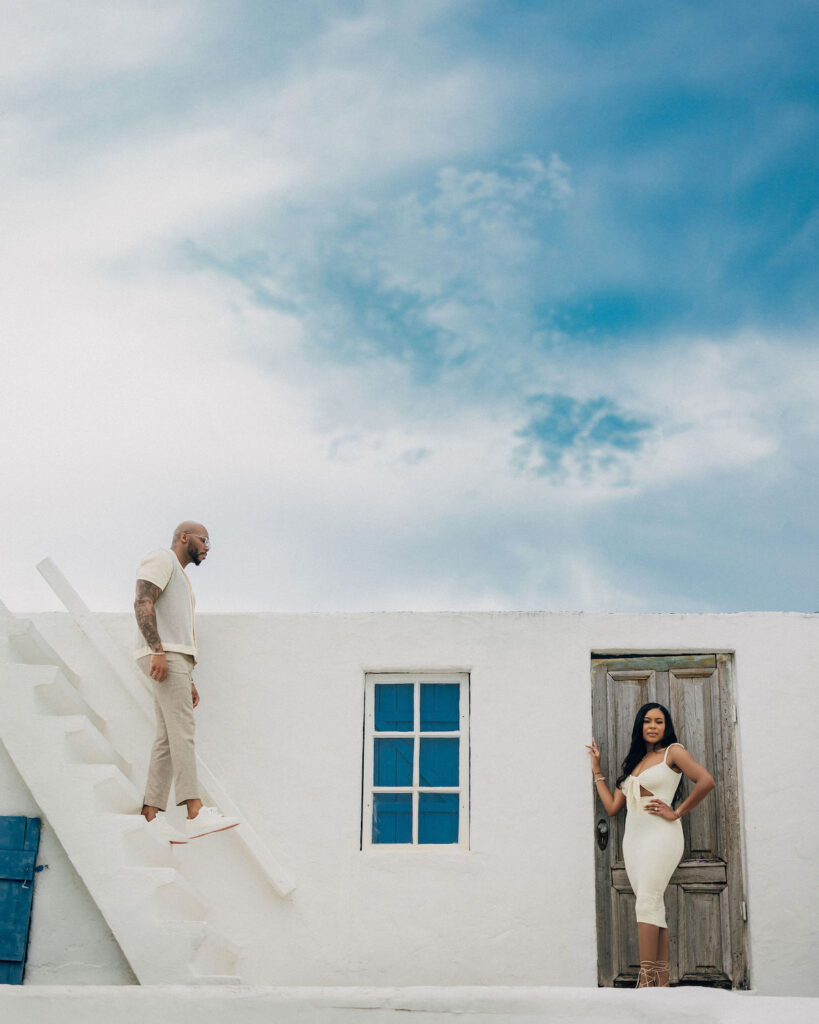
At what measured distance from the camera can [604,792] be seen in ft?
24.8

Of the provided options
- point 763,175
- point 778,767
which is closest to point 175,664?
point 778,767

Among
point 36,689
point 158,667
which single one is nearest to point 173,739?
point 158,667

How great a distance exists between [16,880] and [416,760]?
111 inches

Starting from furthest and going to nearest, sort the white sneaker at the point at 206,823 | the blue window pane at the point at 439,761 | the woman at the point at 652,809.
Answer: the blue window pane at the point at 439,761 → the woman at the point at 652,809 → the white sneaker at the point at 206,823

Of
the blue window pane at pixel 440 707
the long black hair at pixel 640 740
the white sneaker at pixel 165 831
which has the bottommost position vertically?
the white sneaker at pixel 165 831

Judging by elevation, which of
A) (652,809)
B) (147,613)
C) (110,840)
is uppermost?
(147,613)

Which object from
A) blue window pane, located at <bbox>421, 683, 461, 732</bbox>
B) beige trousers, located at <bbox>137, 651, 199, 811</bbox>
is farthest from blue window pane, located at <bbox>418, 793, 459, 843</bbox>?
beige trousers, located at <bbox>137, 651, 199, 811</bbox>

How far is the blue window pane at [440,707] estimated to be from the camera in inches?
314

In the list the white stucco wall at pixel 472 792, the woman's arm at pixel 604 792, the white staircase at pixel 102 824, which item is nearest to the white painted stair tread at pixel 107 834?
the white staircase at pixel 102 824

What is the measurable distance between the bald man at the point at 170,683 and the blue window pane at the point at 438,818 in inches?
61.4

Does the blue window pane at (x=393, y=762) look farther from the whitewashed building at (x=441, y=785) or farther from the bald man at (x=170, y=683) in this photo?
the bald man at (x=170, y=683)

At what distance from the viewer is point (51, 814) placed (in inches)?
264

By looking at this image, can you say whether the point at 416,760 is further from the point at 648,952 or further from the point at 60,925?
the point at 60,925

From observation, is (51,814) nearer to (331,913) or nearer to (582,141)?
(331,913)
